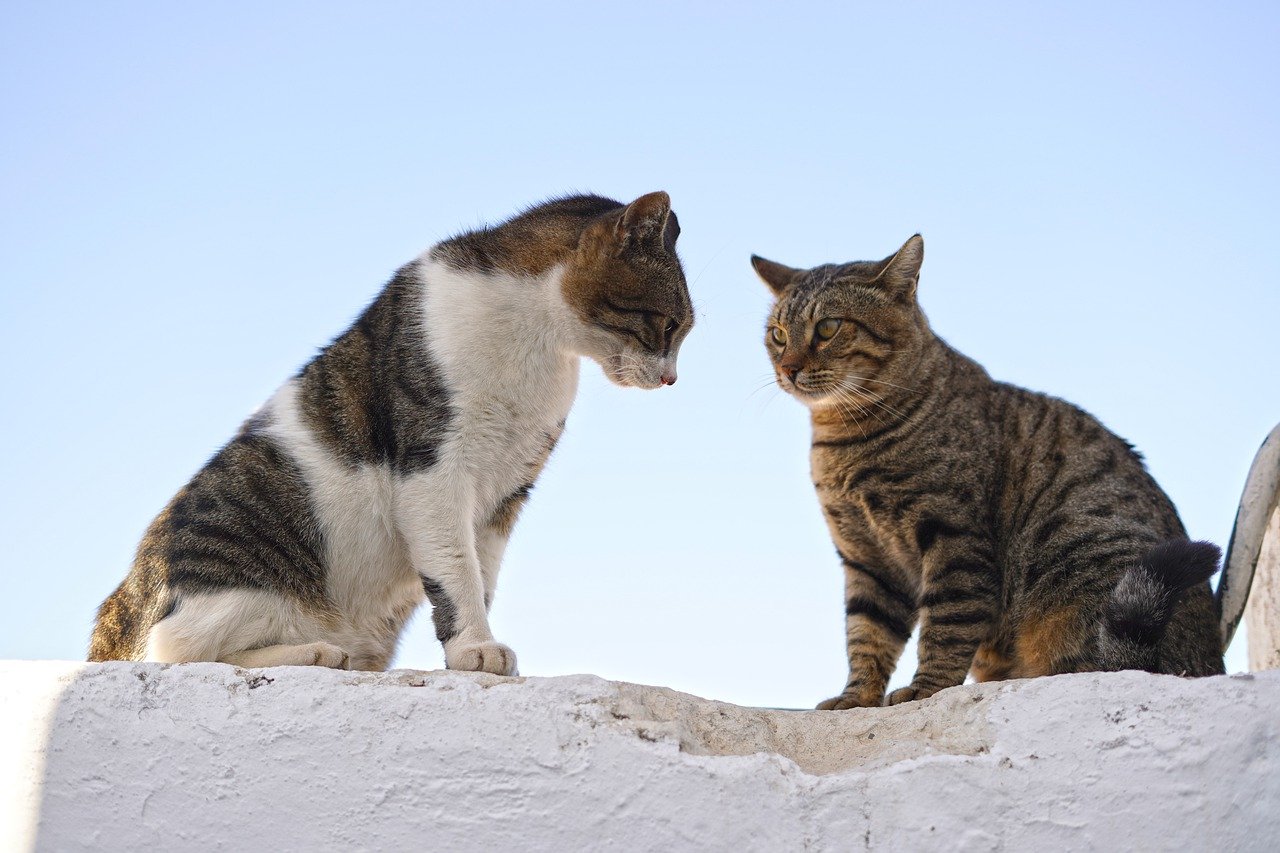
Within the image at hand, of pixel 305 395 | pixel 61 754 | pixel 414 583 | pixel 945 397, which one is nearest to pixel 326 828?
pixel 61 754

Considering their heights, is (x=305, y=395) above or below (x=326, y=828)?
above

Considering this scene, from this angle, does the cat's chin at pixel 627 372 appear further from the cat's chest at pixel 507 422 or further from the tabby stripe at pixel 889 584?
the tabby stripe at pixel 889 584

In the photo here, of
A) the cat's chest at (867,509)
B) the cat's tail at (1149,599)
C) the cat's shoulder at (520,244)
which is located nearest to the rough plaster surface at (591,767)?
the cat's tail at (1149,599)

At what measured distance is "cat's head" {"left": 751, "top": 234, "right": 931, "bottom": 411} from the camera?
4.20m

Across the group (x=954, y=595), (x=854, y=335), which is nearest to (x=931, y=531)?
(x=954, y=595)

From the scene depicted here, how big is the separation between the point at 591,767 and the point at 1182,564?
171 centimetres

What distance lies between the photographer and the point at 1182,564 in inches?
119

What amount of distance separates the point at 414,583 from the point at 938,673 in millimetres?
1693

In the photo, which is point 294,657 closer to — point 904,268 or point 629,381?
point 629,381

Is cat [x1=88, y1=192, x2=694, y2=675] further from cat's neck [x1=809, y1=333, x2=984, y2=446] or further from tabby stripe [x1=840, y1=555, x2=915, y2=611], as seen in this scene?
tabby stripe [x1=840, y1=555, x2=915, y2=611]

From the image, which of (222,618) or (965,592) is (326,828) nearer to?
(222,618)

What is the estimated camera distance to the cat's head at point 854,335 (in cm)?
420

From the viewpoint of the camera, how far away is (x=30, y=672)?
2.77 m

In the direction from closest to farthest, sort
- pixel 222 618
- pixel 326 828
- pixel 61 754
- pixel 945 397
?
pixel 326 828 < pixel 61 754 < pixel 222 618 < pixel 945 397
